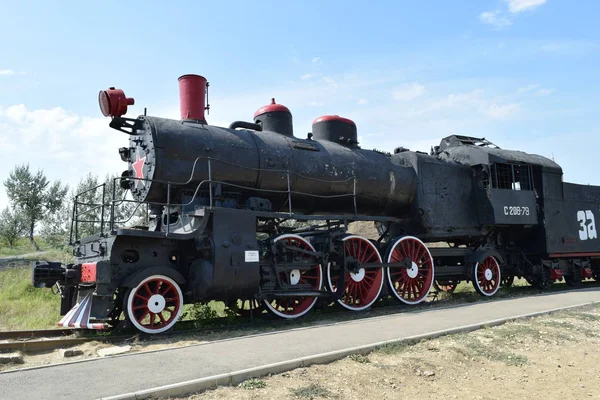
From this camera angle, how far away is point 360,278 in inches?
360

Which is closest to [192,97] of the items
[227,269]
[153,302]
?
[227,269]

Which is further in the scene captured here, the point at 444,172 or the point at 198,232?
the point at 444,172

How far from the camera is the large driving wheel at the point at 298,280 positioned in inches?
320

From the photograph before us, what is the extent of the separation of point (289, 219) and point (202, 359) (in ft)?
11.9

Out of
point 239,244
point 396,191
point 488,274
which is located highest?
point 396,191

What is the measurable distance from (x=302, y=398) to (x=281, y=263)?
4.08 metres

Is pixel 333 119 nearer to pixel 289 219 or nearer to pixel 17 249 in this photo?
pixel 289 219

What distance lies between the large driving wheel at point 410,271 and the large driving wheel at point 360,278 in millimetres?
304

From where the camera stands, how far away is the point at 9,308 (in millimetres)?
10891

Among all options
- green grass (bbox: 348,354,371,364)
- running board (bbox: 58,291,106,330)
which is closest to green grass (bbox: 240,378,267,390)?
green grass (bbox: 348,354,371,364)

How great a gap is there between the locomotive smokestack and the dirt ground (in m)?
5.18

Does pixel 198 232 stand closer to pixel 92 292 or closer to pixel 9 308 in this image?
pixel 92 292

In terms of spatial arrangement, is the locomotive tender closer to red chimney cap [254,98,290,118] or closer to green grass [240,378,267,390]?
red chimney cap [254,98,290,118]

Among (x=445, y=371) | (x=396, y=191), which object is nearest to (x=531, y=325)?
(x=445, y=371)
